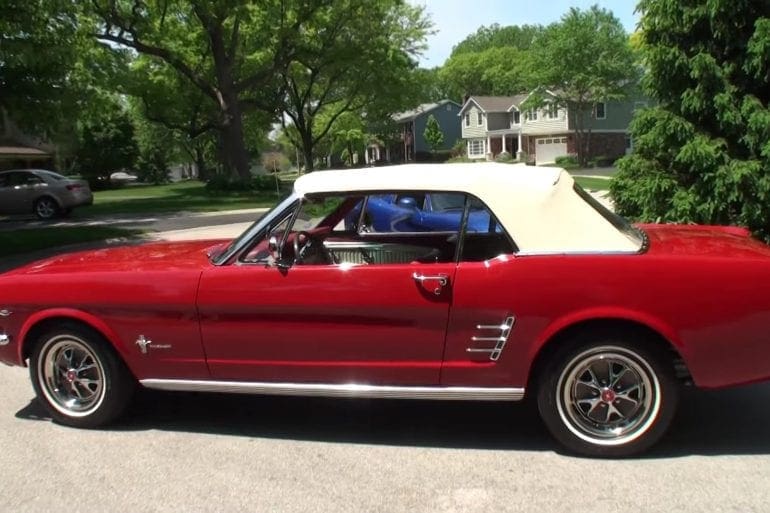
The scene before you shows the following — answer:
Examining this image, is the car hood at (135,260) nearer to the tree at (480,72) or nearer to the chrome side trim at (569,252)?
the chrome side trim at (569,252)

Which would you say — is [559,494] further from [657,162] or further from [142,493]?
[657,162]

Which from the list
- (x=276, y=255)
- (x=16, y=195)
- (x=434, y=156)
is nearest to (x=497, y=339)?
(x=276, y=255)

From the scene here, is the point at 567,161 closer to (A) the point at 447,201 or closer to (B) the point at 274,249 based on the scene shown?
(A) the point at 447,201

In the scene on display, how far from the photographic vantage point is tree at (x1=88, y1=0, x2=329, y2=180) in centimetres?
2933

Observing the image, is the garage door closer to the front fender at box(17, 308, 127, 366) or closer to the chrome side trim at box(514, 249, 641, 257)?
the chrome side trim at box(514, 249, 641, 257)

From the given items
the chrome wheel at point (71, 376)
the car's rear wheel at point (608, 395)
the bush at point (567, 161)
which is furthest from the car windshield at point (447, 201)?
the bush at point (567, 161)

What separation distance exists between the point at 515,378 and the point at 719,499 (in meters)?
1.12

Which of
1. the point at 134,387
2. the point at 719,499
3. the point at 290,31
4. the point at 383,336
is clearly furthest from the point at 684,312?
the point at 290,31

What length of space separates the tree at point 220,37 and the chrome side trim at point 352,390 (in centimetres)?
2614

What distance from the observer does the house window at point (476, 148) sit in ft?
239

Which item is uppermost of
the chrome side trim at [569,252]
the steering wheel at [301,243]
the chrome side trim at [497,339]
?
the steering wheel at [301,243]

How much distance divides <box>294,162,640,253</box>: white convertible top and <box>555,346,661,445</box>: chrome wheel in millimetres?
594

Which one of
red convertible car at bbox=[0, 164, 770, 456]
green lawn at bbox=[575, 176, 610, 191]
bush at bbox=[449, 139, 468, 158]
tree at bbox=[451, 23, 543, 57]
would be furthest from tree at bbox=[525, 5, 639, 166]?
tree at bbox=[451, 23, 543, 57]

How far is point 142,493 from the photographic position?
3613 mm
